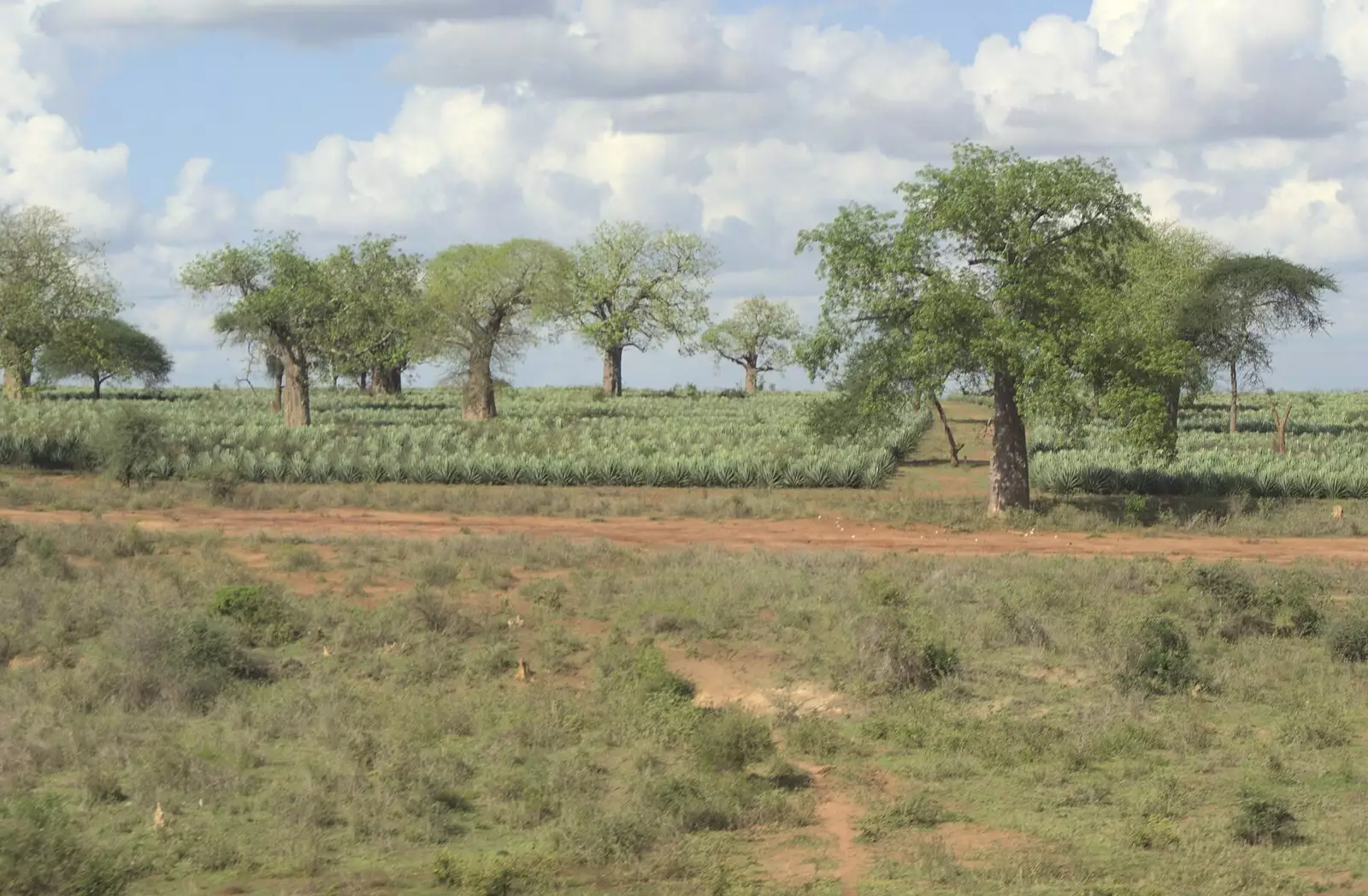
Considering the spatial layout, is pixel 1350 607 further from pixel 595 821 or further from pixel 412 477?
pixel 412 477

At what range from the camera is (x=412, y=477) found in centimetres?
3512

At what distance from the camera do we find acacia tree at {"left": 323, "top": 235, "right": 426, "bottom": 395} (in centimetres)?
5188

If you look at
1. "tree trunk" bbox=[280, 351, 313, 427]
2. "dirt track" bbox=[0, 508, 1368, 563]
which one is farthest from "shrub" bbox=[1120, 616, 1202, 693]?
"tree trunk" bbox=[280, 351, 313, 427]

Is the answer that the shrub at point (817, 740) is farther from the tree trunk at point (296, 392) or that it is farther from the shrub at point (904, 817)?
the tree trunk at point (296, 392)

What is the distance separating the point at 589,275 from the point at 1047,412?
197 ft

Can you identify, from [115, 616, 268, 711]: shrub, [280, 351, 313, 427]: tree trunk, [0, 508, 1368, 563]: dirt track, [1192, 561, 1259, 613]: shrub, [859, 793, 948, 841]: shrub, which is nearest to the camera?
[859, 793, 948, 841]: shrub

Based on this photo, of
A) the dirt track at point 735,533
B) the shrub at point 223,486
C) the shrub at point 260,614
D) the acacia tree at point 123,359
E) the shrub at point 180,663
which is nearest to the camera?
the shrub at point 180,663

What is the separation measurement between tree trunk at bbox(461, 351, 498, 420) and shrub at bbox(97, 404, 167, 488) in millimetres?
22913

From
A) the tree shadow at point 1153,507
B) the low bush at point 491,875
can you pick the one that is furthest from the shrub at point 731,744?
the tree shadow at point 1153,507

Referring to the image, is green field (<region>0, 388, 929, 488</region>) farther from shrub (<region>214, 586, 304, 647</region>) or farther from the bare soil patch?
the bare soil patch

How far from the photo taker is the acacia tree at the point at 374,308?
51.9 m

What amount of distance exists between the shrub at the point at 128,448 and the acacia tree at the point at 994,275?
51.4 ft

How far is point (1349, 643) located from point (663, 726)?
8.94 metres

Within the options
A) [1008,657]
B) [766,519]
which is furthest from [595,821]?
[766,519]
